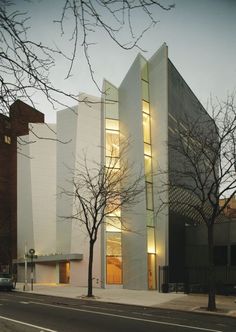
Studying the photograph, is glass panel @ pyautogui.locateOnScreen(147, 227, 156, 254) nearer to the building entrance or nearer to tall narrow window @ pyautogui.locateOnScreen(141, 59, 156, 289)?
tall narrow window @ pyautogui.locateOnScreen(141, 59, 156, 289)

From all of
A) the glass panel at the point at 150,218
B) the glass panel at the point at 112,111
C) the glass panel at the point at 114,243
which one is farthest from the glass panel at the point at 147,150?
the glass panel at the point at 114,243

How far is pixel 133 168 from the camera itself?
3697 cm

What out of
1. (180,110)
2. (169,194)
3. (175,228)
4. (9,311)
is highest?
(180,110)

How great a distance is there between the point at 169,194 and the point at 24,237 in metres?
19.6

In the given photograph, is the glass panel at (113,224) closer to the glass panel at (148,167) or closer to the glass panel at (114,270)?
the glass panel at (114,270)

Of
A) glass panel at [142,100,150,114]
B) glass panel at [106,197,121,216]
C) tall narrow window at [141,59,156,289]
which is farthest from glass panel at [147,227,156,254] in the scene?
glass panel at [142,100,150,114]

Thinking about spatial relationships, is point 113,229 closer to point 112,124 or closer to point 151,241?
point 151,241

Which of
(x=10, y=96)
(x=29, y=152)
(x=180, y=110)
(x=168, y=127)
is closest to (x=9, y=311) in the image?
(x=10, y=96)

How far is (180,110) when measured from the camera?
38375 millimetres

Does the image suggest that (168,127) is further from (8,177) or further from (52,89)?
(52,89)

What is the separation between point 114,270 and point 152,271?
135 inches

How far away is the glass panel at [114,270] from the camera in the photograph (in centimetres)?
3647

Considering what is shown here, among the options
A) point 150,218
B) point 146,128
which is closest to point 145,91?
point 146,128

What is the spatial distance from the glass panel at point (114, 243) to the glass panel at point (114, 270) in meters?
0.51
